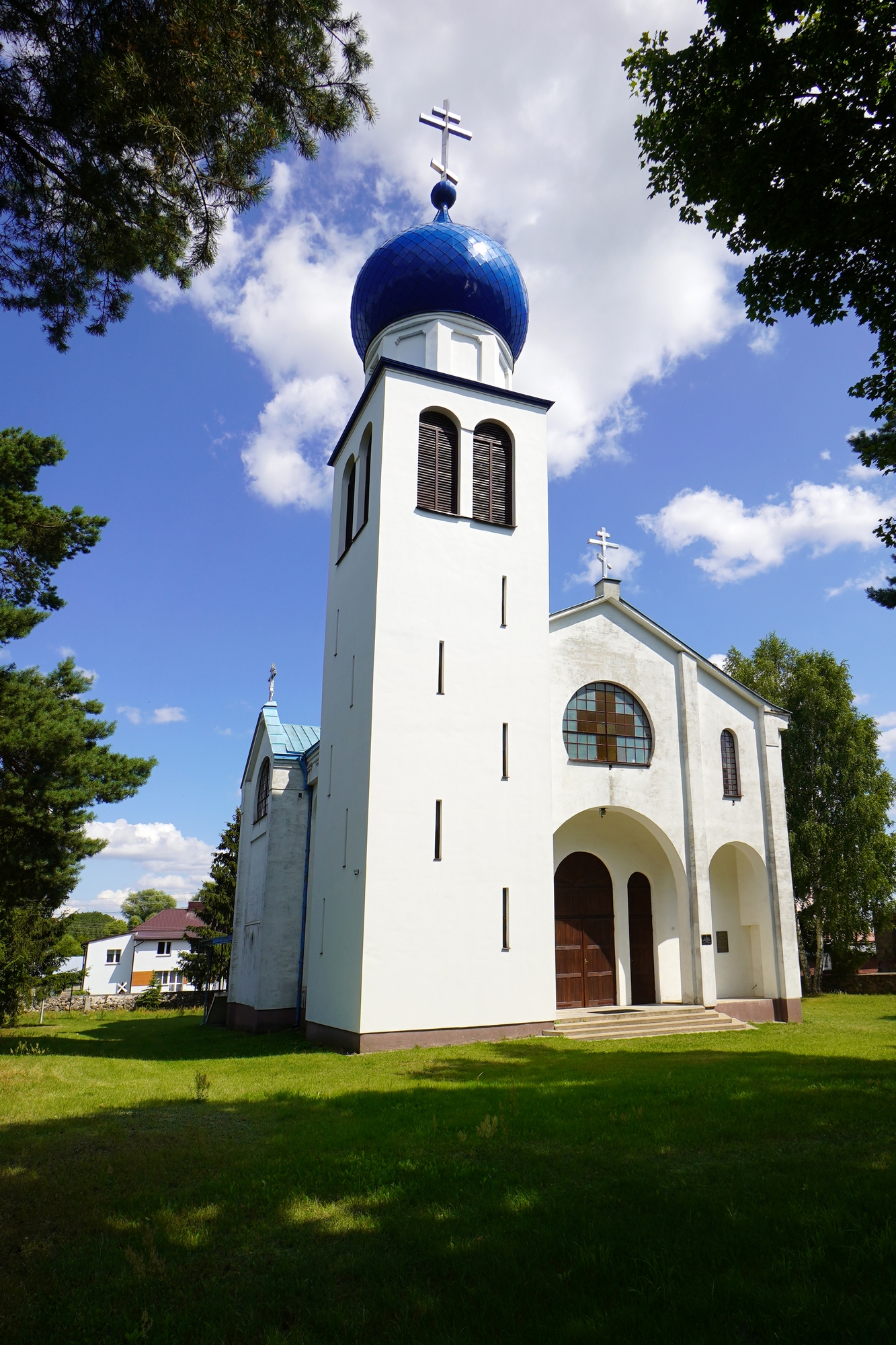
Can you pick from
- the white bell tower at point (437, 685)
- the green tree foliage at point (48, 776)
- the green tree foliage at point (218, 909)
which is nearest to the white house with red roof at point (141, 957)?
the green tree foliage at point (218, 909)

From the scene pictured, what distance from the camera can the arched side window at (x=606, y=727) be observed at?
61.1 ft

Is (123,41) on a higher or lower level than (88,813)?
higher

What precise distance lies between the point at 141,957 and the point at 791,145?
201ft

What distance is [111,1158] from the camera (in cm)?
679

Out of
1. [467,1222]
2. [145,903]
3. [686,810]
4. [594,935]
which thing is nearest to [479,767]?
[594,935]

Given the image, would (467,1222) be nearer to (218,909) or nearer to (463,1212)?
(463,1212)

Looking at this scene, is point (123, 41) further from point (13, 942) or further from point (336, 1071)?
point (13, 942)

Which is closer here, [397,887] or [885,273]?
[885,273]

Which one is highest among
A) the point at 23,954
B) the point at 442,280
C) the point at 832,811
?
the point at 442,280

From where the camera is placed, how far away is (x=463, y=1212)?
17.1 feet

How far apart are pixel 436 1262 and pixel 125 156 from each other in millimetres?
8055

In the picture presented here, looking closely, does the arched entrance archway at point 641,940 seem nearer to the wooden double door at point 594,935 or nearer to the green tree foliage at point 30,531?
the wooden double door at point 594,935

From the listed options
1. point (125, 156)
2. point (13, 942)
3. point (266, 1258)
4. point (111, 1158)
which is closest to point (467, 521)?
point (125, 156)

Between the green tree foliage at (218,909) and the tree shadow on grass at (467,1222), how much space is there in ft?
88.0
